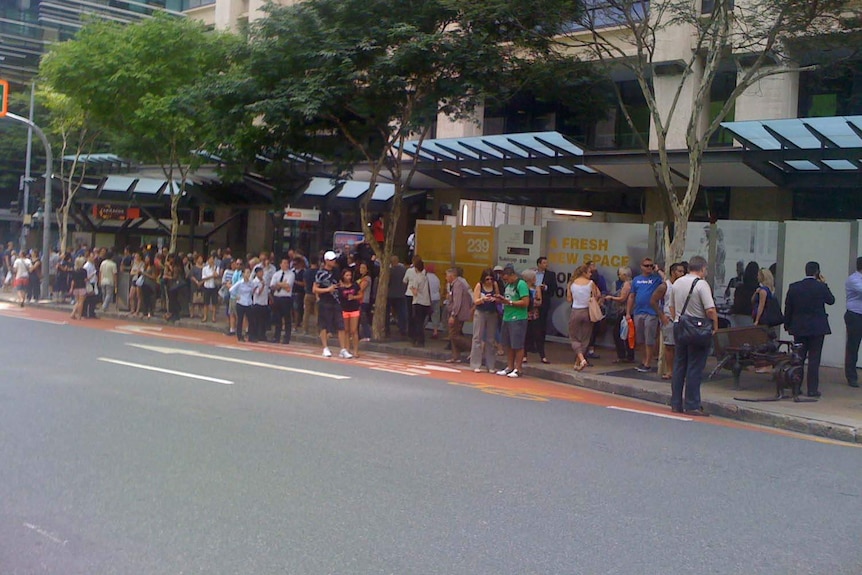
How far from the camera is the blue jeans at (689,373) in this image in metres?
11.3

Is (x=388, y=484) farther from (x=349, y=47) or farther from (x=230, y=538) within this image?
(x=349, y=47)

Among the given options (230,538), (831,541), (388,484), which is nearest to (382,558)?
(230,538)

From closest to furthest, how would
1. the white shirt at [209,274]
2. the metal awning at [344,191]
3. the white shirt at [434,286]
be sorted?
1. the white shirt at [434,286]
2. the white shirt at [209,274]
3. the metal awning at [344,191]

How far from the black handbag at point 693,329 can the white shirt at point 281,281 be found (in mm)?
9325

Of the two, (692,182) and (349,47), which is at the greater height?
(349,47)

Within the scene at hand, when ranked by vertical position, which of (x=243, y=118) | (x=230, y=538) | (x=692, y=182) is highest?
(x=243, y=118)

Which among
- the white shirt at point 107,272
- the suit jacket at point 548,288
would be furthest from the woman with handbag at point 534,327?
the white shirt at point 107,272

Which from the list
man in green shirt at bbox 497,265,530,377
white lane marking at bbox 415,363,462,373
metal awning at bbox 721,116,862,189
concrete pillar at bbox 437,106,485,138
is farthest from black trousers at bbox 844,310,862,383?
concrete pillar at bbox 437,106,485,138

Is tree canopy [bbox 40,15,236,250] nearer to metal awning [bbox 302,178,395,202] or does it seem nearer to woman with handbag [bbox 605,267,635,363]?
metal awning [bbox 302,178,395,202]

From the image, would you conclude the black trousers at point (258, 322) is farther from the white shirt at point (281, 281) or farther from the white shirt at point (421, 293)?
the white shirt at point (421, 293)

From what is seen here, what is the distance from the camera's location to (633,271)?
17.8 metres

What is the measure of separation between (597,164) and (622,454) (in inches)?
469

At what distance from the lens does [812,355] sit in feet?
40.8

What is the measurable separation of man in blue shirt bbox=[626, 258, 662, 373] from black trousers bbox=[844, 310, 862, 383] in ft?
9.47
